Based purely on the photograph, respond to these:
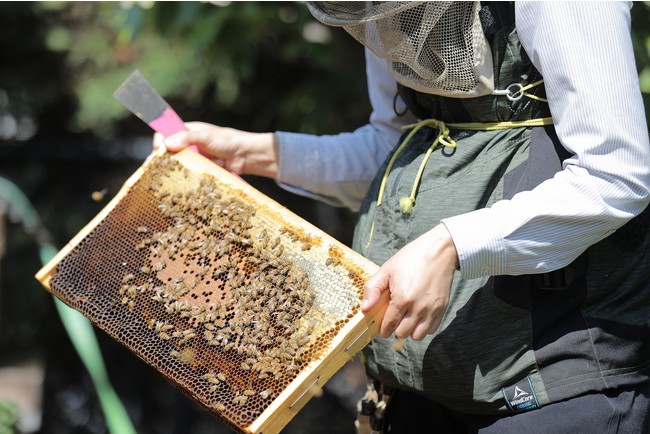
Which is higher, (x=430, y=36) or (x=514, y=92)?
(x=430, y=36)

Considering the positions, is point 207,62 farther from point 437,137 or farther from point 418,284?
point 418,284

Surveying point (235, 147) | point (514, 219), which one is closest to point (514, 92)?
point (514, 219)

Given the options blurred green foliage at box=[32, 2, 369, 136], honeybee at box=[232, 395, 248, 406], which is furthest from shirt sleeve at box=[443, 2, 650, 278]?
blurred green foliage at box=[32, 2, 369, 136]

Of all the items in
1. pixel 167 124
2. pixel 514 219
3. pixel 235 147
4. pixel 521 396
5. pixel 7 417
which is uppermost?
pixel 167 124

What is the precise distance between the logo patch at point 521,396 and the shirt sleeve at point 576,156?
9.2 inches

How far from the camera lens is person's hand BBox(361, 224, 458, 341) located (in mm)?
1383

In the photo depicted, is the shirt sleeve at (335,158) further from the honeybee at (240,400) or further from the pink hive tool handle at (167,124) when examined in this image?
the honeybee at (240,400)

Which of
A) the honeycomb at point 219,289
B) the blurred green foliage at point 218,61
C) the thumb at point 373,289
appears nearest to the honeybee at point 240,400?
the honeycomb at point 219,289

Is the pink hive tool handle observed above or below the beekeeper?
above

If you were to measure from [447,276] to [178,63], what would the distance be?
2.63 meters

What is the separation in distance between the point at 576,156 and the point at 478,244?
23cm

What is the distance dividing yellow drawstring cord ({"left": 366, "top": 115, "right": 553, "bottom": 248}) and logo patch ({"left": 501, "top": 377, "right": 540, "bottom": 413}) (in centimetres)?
41

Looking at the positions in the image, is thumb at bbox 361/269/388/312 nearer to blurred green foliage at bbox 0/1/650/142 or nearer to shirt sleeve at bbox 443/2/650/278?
shirt sleeve at bbox 443/2/650/278

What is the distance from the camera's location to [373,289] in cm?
142
